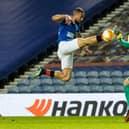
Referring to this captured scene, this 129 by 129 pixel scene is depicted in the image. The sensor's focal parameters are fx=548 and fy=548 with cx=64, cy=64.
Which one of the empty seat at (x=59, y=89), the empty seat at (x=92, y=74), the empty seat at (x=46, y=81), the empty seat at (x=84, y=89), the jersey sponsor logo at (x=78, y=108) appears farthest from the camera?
the empty seat at (x=46, y=81)

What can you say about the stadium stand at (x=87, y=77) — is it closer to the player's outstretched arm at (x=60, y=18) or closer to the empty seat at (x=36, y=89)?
the empty seat at (x=36, y=89)

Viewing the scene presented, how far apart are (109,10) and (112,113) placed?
7461 mm

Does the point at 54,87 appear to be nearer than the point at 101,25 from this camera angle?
Yes

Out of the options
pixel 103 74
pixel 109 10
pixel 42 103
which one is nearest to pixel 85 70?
pixel 103 74

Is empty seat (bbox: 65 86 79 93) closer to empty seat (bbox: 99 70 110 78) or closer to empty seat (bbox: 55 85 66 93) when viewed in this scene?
empty seat (bbox: 55 85 66 93)

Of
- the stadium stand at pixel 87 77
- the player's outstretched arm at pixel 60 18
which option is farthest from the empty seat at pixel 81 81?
the player's outstretched arm at pixel 60 18

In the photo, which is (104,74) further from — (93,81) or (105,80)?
(93,81)

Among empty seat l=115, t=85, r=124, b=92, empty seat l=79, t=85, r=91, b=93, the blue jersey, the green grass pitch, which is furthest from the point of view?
empty seat l=79, t=85, r=91, b=93

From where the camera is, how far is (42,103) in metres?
16.1

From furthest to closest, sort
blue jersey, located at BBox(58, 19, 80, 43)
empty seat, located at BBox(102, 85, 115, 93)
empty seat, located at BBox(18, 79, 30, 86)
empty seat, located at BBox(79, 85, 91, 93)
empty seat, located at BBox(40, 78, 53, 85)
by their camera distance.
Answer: empty seat, located at BBox(18, 79, 30, 86) < empty seat, located at BBox(40, 78, 53, 85) < empty seat, located at BBox(79, 85, 91, 93) < empty seat, located at BBox(102, 85, 115, 93) < blue jersey, located at BBox(58, 19, 80, 43)

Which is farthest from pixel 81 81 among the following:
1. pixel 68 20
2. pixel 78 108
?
pixel 68 20

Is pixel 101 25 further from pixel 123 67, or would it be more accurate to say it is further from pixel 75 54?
pixel 123 67

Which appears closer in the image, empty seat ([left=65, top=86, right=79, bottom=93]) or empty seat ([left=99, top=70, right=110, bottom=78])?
empty seat ([left=99, top=70, right=110, bottom=78])

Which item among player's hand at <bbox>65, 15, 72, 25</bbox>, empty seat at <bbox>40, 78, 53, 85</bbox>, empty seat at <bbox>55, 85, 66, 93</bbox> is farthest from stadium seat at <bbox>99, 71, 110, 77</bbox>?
player's hand at <bbox>65, 15, 72, 25</bbox>
